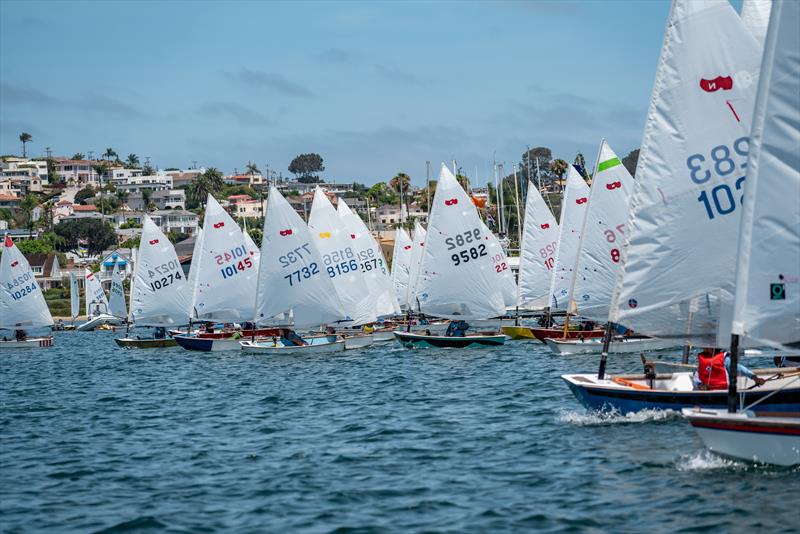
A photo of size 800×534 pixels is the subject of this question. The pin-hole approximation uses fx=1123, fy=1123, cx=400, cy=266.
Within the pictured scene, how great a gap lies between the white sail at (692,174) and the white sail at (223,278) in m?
34.5

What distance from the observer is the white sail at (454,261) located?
45844 millimetres

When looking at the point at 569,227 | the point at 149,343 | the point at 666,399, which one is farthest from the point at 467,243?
the point at 666,399

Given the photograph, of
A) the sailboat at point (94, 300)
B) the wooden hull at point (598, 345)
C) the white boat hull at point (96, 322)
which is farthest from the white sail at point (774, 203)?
the sailboat at point (94, 300)

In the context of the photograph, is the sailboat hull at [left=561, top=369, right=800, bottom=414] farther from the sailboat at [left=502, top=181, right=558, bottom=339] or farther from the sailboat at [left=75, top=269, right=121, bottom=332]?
the sailboat at [left=75, top=269, right=121, bottom=332]

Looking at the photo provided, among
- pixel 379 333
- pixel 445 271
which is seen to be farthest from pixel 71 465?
pixel 379 333

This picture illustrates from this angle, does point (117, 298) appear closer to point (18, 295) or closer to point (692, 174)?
point (18, 295)

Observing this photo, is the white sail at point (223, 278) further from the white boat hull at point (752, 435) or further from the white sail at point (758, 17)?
the white boat hull at point (752, 435)

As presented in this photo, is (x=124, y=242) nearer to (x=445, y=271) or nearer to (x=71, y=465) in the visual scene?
(x=445, y=271)

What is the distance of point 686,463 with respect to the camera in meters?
18.7

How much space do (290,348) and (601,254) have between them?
13403 millimetres

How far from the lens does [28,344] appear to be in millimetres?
65250

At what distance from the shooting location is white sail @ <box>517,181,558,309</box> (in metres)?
53.7

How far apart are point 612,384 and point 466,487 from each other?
20.4 feet

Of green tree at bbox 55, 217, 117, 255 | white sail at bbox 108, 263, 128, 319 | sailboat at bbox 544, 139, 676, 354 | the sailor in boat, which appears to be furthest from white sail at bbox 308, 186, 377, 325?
green tree at bbox 55, 217, 117, 255
